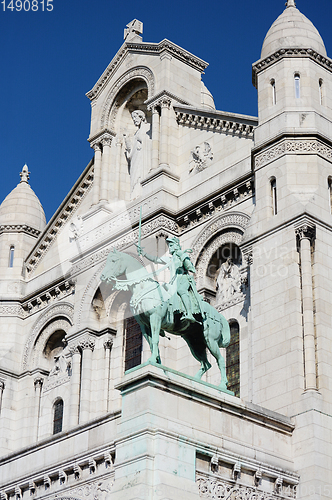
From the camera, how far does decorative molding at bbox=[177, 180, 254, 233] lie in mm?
33344

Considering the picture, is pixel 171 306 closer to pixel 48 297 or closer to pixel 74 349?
pixel 74 349

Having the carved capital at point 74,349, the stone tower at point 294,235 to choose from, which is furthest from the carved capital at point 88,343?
the stone tower at point 294,235

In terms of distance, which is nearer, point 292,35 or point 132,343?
point 292,35

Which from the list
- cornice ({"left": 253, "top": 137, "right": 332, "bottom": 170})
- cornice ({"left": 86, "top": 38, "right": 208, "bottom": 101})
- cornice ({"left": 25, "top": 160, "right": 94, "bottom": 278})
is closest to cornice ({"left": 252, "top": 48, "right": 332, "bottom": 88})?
cornice ({"left": 253, "top": 137, "right": 332, "bottom": 170})

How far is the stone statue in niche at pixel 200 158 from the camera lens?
35969 mm

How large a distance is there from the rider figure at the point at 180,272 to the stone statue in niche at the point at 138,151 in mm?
12262

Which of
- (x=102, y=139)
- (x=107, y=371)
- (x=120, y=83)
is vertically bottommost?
(x=107, y=371)

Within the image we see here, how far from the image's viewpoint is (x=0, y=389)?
130ft

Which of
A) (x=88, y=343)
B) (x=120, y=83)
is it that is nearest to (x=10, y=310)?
(x=88, y=343)

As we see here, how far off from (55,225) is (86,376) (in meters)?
8.86

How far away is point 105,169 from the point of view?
40344mm

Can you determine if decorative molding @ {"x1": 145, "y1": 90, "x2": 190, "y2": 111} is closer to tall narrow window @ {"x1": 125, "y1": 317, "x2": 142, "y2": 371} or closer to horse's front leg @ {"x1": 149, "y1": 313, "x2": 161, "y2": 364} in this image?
tall narrow window @ {"x1": 125, "y1": 317, "x2": 142, "y2": 371}

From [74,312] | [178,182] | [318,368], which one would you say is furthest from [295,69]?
[74,312]

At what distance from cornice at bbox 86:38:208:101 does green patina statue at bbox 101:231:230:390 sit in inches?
571
